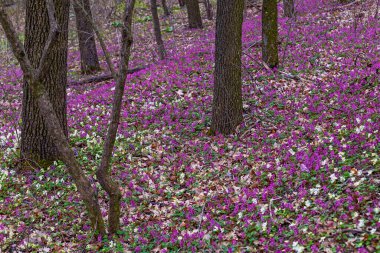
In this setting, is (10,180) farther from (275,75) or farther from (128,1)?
(275,75)

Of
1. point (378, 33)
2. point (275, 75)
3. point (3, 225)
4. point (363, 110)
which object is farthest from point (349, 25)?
point (3, 225)

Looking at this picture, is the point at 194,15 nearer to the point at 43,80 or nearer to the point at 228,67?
the point at 228,67

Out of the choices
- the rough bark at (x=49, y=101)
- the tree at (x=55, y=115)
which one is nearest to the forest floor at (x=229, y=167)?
the tree at (x=55, y=115)

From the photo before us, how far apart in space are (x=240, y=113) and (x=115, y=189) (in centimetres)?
473

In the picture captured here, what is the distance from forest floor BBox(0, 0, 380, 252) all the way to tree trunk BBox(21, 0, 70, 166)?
1.52 ft

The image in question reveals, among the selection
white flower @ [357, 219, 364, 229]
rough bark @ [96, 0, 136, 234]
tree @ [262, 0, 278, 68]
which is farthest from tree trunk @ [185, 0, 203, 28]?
white flower @ [357, 219, 364, 229]

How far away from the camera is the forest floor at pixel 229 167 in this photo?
599 cm

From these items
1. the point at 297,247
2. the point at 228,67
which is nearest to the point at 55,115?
the point at 297,247

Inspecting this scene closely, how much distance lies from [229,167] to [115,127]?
3.14 meters

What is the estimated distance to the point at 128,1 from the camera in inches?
229

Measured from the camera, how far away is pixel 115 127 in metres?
6.13

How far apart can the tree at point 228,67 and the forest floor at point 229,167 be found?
1.37 feet

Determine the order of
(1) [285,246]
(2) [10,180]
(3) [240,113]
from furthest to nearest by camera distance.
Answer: (3) [240,113]
(2) [10,180]
(1) [285,246]

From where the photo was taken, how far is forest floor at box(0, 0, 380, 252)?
236 inches
